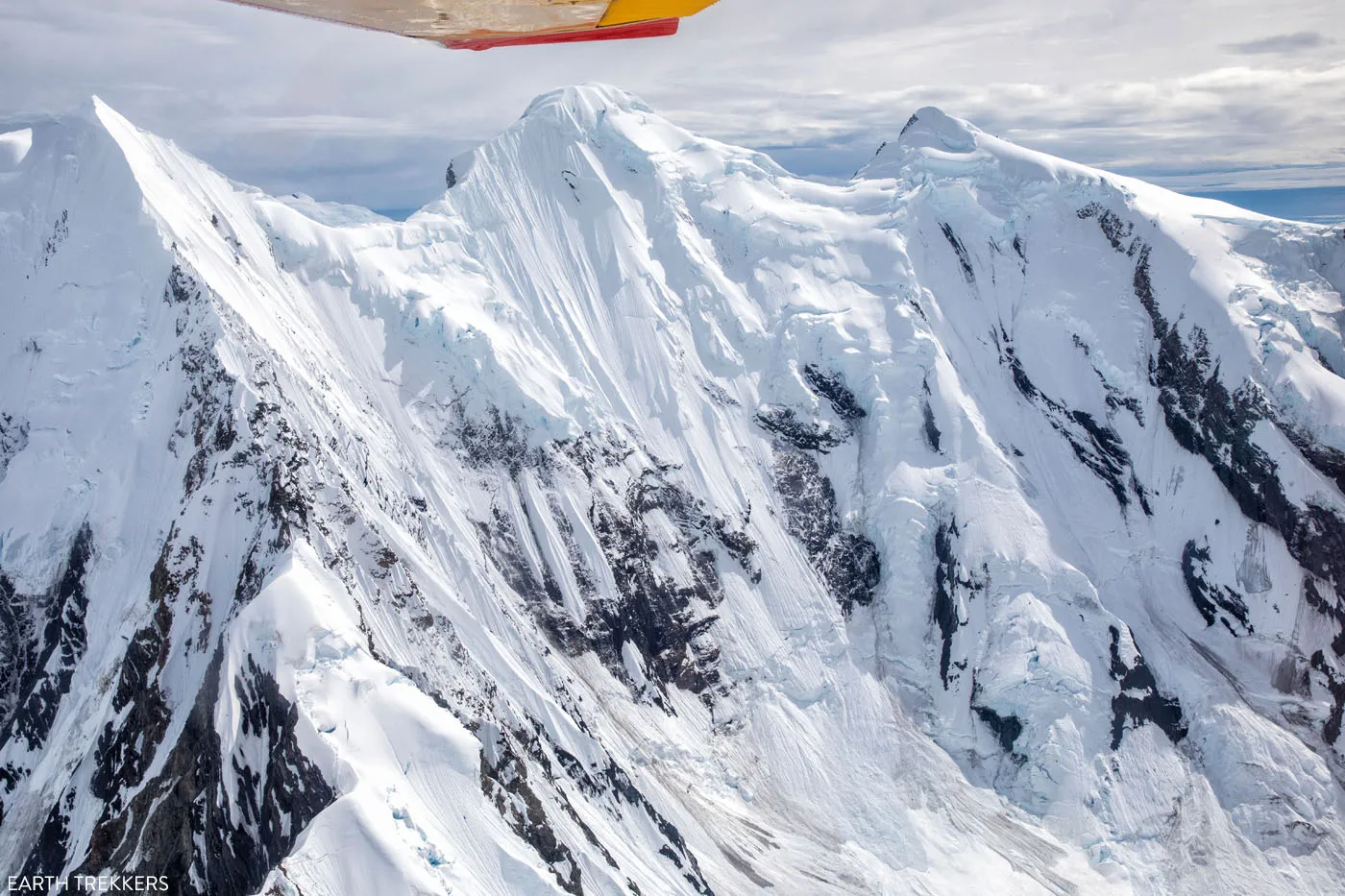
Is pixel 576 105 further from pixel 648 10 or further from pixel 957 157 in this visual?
pixel 648 10

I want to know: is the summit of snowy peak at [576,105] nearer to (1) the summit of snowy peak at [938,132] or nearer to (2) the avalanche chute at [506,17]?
(1) the summit of snowy peak at [938,132]

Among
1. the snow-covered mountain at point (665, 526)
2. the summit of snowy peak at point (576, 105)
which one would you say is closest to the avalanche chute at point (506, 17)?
the snow-covered mountain at point (665, 526)

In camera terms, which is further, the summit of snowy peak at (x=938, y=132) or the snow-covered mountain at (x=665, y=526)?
the summit of snowy peak at (x=938, y=132)

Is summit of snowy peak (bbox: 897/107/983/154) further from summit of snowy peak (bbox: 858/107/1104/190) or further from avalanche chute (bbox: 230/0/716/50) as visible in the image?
avalanche chute (bbox: 230/0/716/50)

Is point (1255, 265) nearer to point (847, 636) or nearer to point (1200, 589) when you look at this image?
point (1200, 589)

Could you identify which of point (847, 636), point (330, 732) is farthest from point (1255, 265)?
point (330, 732)

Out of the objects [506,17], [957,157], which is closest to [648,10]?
[506,17]
